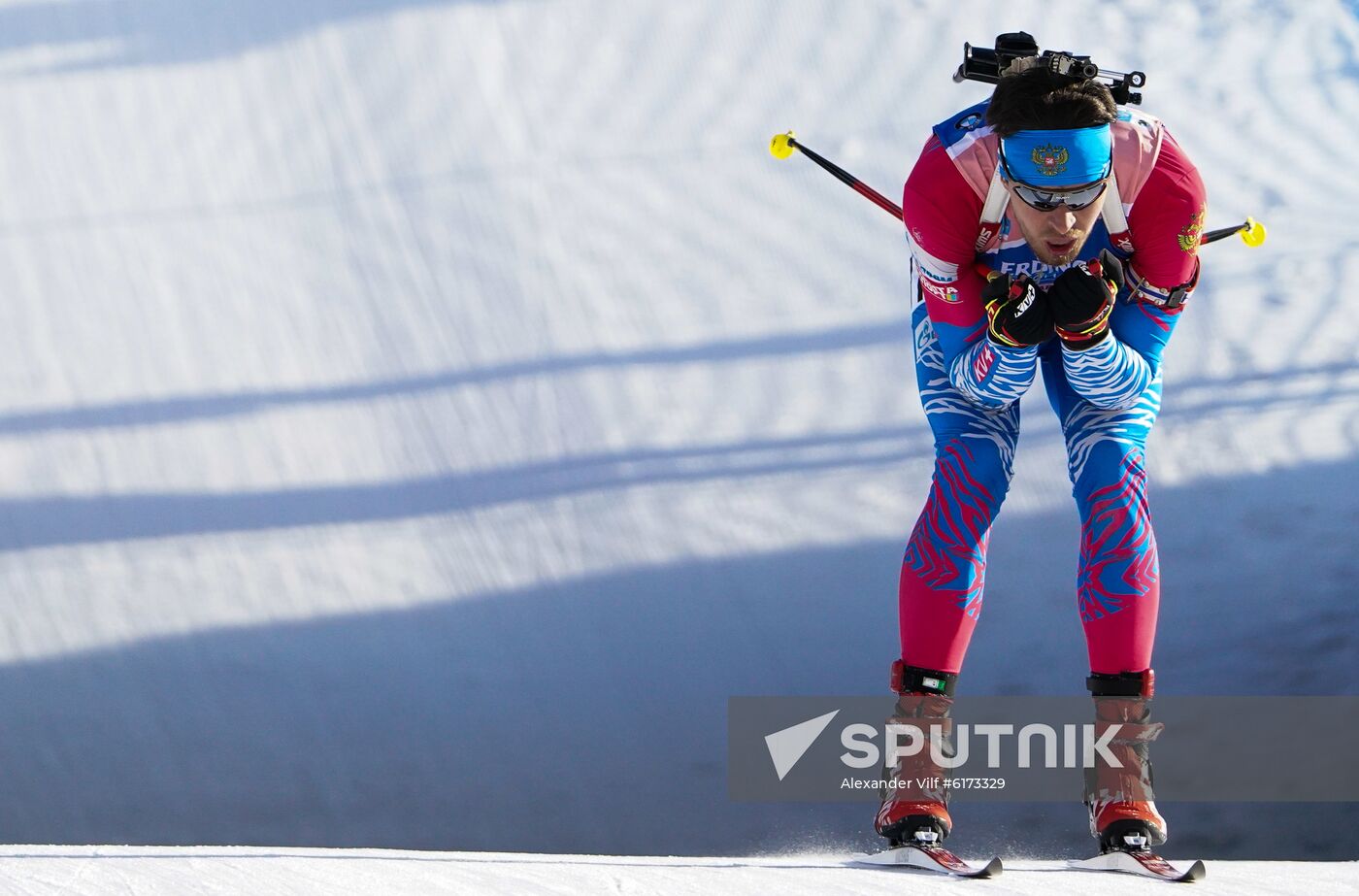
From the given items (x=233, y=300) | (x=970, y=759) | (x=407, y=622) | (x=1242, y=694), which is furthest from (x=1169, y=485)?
(x=233, y=300)

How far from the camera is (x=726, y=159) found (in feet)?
13.3

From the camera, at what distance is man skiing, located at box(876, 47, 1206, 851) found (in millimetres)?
1825

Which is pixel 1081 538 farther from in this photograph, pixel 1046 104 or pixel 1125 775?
pixel 1046 104

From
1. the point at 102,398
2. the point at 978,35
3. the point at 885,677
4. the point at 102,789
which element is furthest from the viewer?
the point at 978,35

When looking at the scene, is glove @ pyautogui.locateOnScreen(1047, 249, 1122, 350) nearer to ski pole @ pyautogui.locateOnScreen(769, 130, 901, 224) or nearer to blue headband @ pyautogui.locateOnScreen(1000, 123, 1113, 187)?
blue headband @ pyautogui.locateOnScreen(1000, 123, 1113, 187)

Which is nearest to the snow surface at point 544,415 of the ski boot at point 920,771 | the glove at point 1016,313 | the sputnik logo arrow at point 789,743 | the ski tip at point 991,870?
the sputnik logo arrow at point 789,743

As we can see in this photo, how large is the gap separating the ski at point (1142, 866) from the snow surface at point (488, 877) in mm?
25

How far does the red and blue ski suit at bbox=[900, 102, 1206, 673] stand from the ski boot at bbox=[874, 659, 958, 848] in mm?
28

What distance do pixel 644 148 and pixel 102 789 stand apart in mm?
2077

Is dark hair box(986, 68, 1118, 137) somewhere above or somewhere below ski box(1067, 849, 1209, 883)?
above

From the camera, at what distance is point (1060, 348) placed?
203 centimetres

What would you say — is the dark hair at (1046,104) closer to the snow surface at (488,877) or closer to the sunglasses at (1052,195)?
the sunglasses at (1052,195)

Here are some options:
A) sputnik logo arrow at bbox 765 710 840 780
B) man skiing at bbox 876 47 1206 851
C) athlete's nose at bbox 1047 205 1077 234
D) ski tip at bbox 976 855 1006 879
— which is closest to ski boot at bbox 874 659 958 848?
man skiing at bbox 876 47 1206 851

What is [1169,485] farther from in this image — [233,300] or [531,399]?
[233,300]
